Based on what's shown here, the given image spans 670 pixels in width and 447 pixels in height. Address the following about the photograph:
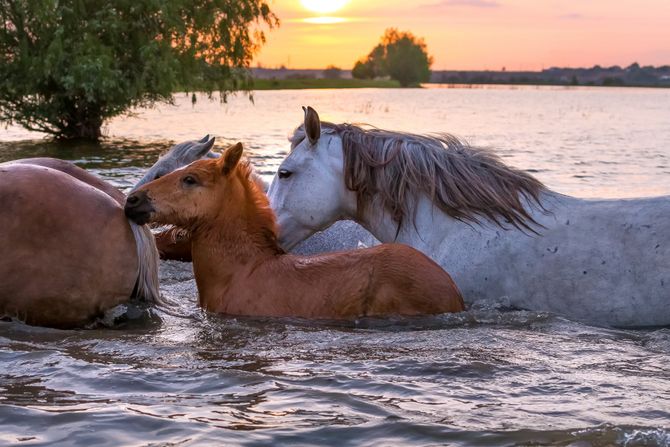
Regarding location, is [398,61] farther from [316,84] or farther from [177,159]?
[177,159]

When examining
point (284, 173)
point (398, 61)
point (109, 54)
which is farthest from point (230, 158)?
point (398, 61)

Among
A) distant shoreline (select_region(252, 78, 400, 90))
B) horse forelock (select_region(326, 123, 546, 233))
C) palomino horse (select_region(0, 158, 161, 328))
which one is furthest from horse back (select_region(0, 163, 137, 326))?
distant shoreline (select_region(252, 78, 400, 90))

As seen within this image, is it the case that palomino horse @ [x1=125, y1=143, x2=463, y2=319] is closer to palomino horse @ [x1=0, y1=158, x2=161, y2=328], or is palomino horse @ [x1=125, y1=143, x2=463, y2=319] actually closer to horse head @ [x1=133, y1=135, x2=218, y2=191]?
palomino horse @ [x1=0, y1=158, x2=161, y2=328]

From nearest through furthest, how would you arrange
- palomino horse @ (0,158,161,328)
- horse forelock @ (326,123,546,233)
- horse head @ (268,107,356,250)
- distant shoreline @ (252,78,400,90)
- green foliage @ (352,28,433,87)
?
palomino horse @ (0,158,161,328)
horse forelock @ (326,123,546,233)
horse head @ (268,107,356,250)
distant shoreline @ (252,78,400,90)
green foliage @ (352,28,433,87)

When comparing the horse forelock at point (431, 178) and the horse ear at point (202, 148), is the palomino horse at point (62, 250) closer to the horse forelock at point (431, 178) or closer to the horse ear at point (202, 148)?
the horse forelock at point (431, 178)

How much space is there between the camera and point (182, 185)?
527 cm

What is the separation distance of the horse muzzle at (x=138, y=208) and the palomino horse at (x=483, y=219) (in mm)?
1016

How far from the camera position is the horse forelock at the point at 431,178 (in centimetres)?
552

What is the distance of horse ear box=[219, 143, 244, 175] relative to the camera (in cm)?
523

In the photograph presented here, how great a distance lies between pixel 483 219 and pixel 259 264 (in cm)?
138

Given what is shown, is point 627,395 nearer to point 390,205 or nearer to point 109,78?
point 390,205

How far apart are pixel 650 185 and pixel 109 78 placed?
43.6 ft

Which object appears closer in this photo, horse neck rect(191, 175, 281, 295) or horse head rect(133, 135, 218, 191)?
horse neck rect(191, 175, 281, 295)

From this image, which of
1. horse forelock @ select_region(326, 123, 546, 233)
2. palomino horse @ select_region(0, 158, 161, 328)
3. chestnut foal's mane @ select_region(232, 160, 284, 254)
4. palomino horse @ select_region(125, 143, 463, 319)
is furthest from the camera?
horse forelock @ select_region(326, 123, 546, 233)
